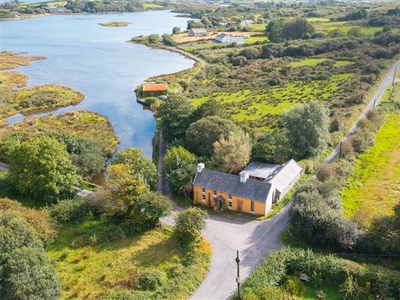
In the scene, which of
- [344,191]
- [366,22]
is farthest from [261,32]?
[344,191]

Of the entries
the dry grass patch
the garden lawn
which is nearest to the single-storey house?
the garden lawn

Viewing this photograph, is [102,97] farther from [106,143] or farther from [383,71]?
[383,71]

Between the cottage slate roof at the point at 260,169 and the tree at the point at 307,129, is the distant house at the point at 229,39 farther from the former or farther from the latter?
the cottage slate roof at the point at 260,169

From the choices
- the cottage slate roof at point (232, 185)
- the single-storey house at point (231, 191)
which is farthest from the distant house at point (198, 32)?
the cottage slate roof at point (232, 185)

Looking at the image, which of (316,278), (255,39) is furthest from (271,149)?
(255,39)

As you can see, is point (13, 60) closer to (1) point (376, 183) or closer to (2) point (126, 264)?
(2) point (126, 264)

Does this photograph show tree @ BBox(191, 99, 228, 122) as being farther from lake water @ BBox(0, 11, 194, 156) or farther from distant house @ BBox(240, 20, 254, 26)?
distant house @ BBox(240, 20, 254, 26)
